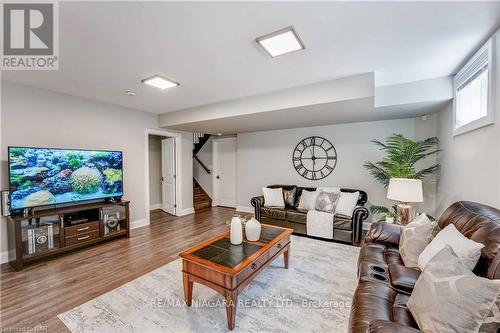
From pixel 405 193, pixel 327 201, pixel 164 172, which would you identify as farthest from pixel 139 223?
pixel 405 193

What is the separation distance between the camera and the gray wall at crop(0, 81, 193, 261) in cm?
289

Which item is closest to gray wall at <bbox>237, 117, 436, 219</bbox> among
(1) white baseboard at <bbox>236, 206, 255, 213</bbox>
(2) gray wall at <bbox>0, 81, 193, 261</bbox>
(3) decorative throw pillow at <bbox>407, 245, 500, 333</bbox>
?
(1) white baseboard at <bbox>236, 206, 255, 213</bbox>

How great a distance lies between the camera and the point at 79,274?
8.44 ft

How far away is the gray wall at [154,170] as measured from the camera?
6.07 m

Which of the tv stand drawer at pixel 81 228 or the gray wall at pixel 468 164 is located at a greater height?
the gray wall at pixel 468 164

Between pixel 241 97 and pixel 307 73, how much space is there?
1259 mm

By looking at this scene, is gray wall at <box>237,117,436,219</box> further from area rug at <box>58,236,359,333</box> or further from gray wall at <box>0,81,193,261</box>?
gray wall at <box>0,81,193,261</box>

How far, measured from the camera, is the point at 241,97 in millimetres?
3559

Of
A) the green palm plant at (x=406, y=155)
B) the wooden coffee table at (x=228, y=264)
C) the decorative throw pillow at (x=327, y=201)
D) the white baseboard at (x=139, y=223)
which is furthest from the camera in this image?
the white baseboard at (x=139, y=223)

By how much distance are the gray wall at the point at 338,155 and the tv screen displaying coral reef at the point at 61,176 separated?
3.03m

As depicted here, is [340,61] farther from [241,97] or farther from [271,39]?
[241,97]

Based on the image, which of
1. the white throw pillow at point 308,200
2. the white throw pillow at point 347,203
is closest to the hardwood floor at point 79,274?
the white throw pillow at point 308,200

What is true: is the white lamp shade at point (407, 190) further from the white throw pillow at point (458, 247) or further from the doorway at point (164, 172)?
the doorway at point (164, 172)

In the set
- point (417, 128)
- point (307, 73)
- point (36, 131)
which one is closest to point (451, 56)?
point (307, 73)
